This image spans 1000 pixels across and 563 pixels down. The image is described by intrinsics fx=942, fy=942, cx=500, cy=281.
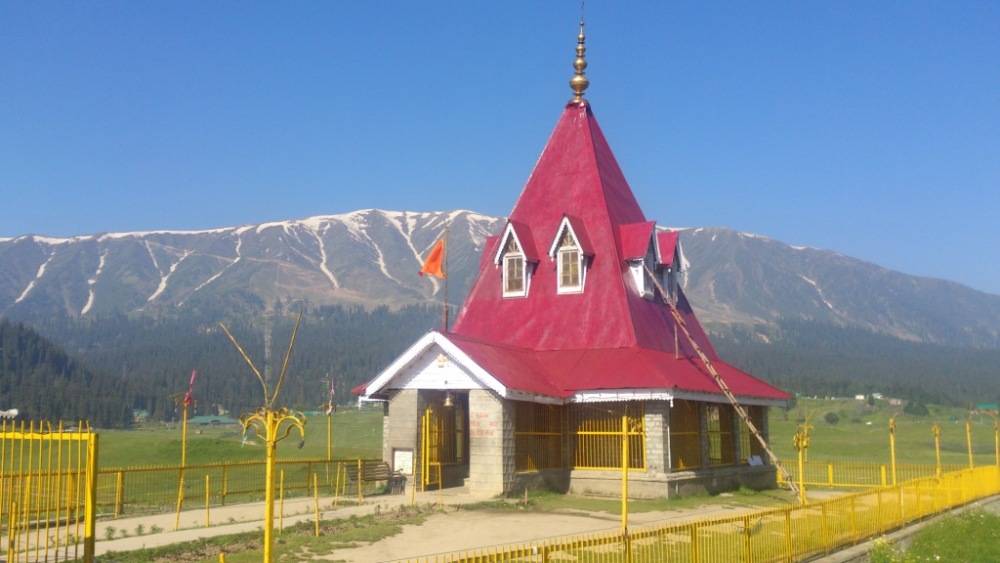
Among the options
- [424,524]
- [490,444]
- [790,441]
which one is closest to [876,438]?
[790,441]

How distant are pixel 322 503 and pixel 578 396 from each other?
23.0 ft

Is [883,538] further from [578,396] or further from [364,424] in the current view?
[364,424]

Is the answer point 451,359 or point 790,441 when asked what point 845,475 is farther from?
point 790,441

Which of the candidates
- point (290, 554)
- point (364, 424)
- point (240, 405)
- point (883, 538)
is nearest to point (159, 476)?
point (290, 554)

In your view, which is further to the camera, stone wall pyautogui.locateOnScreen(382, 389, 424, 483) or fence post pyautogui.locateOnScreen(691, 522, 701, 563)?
stone wall pyautogui.locateOnScreen(382, 389, 424, 483)

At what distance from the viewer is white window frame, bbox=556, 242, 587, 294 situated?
28516 mm

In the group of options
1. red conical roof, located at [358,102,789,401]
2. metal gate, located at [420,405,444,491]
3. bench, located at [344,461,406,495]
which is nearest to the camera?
bench, located at [344,461,406,495]

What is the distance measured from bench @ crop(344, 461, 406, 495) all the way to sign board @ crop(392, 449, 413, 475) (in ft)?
0.43

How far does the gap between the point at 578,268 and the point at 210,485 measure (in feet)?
57.1

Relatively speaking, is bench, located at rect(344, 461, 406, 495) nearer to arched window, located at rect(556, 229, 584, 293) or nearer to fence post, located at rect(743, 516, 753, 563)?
arched window, located at rect(556, 229, 584, 293)

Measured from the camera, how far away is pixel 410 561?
13.7 meters

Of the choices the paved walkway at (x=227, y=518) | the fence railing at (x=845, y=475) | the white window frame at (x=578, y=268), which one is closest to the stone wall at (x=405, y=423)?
the paved walkway at (x=227, y=518)

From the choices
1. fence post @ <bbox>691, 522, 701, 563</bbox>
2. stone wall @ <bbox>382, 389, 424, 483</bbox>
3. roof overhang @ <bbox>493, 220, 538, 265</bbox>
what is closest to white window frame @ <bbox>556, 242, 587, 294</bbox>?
roof overhang @ <bbox>493, 220, 538, 265</bbox>

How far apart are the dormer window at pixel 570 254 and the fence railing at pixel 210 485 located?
8.04 m
